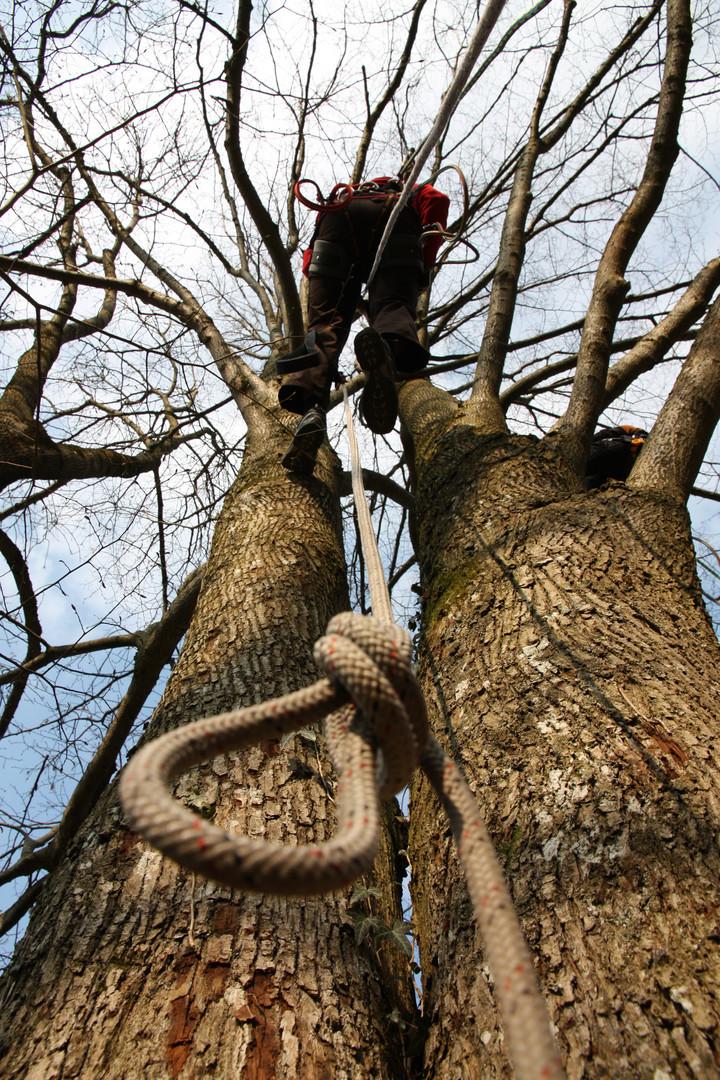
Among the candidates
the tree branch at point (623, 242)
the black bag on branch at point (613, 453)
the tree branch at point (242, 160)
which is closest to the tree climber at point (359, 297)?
the tree branch at point (242, 160)

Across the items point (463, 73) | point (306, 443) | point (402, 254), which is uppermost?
point (402, 254)

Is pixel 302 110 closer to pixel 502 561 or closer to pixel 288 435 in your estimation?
pixel 288 435

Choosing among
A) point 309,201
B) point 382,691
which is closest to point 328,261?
point 309,201

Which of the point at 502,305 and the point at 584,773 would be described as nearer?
the point at 584,773

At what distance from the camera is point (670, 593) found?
161cm

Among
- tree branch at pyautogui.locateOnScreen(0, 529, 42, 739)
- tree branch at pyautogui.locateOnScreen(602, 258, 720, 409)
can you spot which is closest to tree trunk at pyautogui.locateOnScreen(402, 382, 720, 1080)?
tree branch at pyautogui.locateOnScreen(602, 258, 720, 409)

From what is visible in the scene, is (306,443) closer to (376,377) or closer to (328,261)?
(376,377)

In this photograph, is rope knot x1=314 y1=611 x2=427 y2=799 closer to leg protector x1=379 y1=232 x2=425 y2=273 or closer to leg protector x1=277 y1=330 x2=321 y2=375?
leg protector x1=277 y1=330 x2=321 y2=375

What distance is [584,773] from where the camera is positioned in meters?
1.16

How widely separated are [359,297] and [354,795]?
111 inches

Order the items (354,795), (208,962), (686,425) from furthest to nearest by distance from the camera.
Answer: (686,425) → (208,962) → (354,795)

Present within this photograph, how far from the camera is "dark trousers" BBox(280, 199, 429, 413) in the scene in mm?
2758

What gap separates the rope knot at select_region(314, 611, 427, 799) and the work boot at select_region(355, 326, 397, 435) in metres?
1.89

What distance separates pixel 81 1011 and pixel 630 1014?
28.7 inches
